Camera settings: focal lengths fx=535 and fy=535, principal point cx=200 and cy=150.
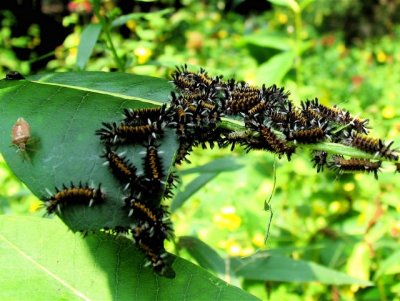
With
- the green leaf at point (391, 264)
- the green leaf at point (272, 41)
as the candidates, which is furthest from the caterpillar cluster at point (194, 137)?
the green leaf at point (272, 41)

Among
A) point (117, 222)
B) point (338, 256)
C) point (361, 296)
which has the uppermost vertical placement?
point (117, 222)

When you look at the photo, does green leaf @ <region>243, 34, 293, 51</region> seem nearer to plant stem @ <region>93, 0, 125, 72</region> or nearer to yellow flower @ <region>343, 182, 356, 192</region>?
yellow flower @ <region>343, 182, 356, 192</region>

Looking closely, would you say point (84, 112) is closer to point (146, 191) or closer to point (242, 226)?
point (146, 191)

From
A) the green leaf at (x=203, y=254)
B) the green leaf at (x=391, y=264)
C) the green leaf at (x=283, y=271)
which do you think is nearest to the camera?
the green leaf at (x=203, y=254)

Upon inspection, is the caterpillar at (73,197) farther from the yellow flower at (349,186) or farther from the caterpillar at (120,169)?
the yellow flower at (349,186)

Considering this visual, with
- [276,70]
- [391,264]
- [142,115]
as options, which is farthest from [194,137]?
[276,70]

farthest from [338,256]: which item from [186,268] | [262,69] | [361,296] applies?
[186,268]
